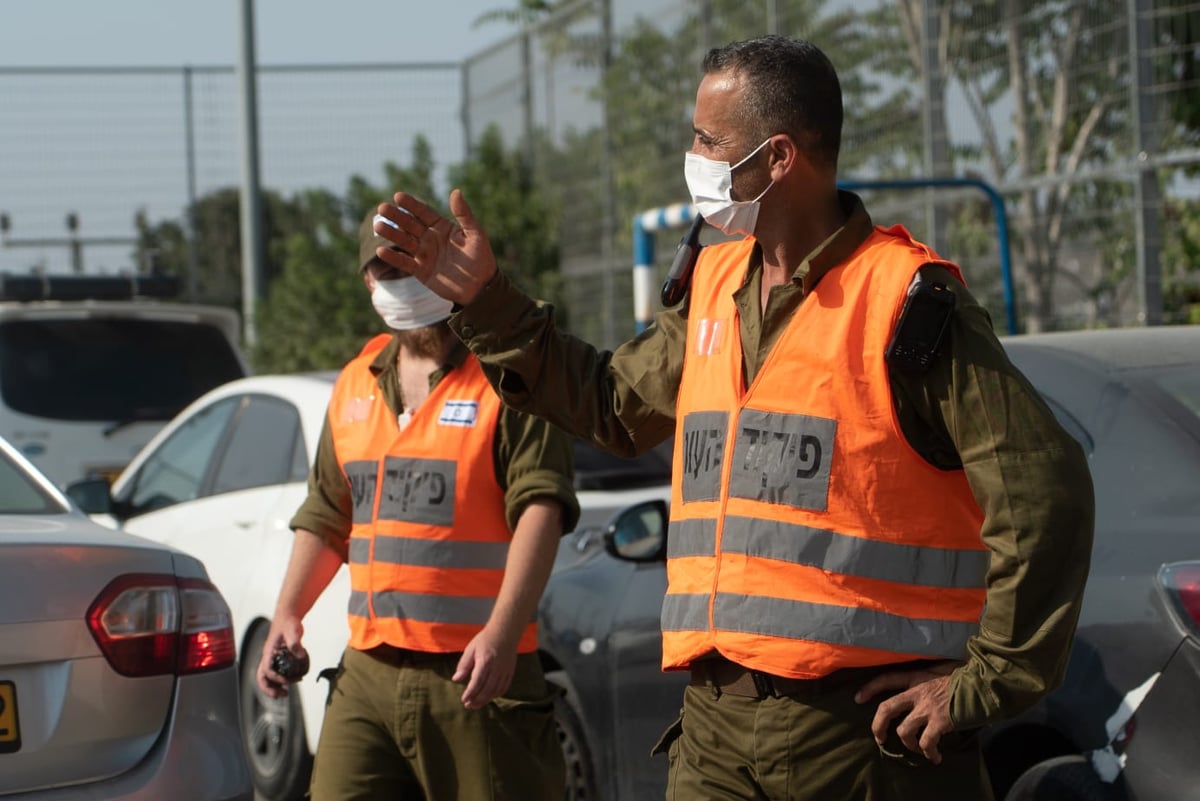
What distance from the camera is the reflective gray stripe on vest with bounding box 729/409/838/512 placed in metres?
2.69

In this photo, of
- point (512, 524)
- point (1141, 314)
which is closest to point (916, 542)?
point (512, 524)

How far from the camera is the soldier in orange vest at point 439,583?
3787mm

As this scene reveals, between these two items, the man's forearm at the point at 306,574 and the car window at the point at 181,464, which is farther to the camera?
the car window at the point at 181,464

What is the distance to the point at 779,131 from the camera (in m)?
2.80

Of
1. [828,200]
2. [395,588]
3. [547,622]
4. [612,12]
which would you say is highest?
[612,12]

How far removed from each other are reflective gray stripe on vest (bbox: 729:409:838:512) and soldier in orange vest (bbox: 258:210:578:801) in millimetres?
1100

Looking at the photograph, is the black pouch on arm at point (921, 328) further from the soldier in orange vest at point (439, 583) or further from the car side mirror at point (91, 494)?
the car side mirror at point (91, 494)

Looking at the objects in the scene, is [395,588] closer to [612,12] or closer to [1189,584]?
[1189,584]

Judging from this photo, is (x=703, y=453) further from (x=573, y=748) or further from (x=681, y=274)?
(x=573, y=748)

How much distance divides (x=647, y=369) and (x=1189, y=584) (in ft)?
3.86

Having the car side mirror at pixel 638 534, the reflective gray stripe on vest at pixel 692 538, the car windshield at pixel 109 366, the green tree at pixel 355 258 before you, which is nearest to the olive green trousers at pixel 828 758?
the reflective gray stripe on vest at pixel 692 538

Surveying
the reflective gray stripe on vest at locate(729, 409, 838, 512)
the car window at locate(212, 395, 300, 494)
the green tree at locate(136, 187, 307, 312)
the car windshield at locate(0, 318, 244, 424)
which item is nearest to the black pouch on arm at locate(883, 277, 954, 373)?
the reflective gray stripe on vest at locate(729, 409, 838, 512)

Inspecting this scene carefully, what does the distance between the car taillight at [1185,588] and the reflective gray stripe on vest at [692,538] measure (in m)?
1.12

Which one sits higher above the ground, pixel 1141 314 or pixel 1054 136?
pixel 1054 136
